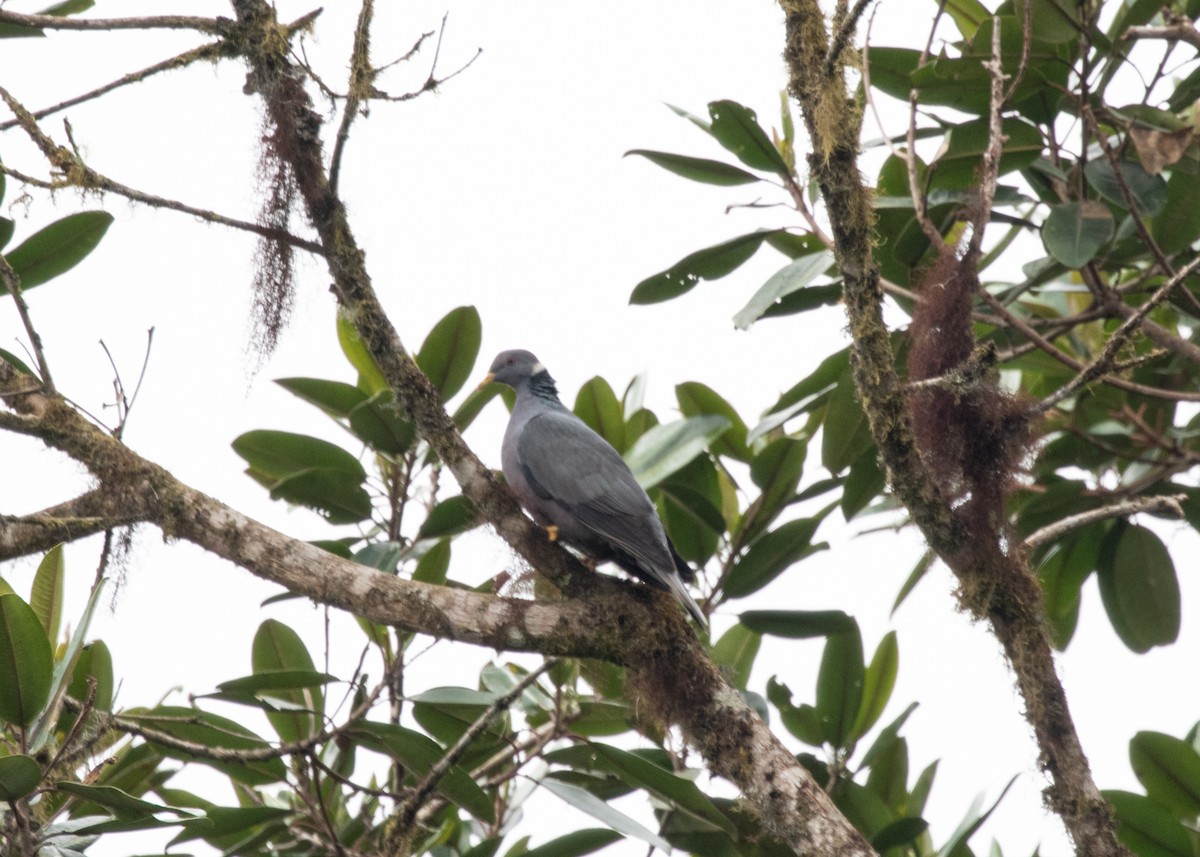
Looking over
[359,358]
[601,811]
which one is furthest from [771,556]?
[359,358]

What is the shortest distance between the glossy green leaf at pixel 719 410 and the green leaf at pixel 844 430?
1.36 feet

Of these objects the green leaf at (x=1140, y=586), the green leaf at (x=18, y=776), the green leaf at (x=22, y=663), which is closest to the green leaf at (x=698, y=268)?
the green leaf at (x=1140, y=586)

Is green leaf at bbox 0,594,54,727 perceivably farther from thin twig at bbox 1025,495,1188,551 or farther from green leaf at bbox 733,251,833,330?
thin twig at bbox 1025,495,1188,551

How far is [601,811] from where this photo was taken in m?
3.48

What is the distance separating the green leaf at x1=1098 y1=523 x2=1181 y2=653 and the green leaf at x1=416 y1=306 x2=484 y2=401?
2426 mm

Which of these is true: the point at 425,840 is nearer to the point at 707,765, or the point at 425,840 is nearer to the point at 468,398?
the point at 707,765

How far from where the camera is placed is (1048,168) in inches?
148

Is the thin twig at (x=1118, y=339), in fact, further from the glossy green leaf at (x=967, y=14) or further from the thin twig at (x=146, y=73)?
the thin twig at (x=146, y=73)

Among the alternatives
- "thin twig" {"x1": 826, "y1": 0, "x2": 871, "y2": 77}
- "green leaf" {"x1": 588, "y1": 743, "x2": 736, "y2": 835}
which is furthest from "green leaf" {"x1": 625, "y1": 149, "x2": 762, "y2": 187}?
"green leaf" {"x1": 588, "y1": 743, "x2": 736, "y2": 835}

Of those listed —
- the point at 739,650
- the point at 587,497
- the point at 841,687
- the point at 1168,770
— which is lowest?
the point at 1168,770

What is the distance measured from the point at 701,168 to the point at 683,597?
144 cm

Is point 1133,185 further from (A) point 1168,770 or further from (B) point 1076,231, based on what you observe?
(A) point 1168,770

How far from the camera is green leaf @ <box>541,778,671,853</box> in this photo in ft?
11.1

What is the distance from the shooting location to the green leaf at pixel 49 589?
3467 mm
